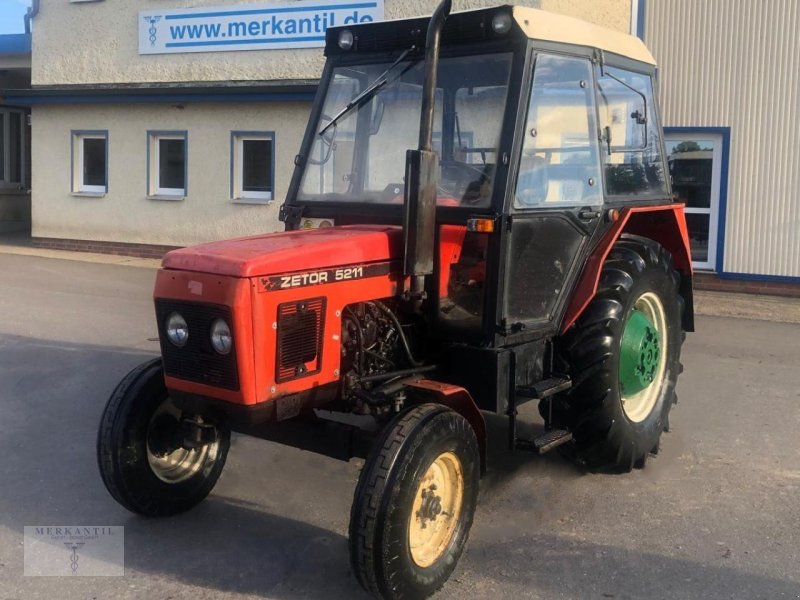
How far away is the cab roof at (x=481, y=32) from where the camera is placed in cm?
414

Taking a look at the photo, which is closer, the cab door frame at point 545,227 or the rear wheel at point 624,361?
the cab door frame at point 545,227

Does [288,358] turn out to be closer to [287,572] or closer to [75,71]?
[287,572]

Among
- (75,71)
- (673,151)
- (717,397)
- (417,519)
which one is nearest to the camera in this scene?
(417,519)

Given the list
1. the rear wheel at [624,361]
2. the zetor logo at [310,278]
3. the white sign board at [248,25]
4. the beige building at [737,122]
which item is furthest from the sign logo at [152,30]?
the zetor logo at [310,278]

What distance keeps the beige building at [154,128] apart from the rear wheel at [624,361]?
28.5ft

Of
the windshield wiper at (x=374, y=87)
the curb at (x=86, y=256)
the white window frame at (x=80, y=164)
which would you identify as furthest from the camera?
the white window frame at (x=80, y=164)

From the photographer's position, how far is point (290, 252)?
12.1ft

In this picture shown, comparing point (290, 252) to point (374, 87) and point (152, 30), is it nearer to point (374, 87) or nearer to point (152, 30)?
point (374, 87)

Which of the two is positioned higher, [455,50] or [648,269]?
[455,50]

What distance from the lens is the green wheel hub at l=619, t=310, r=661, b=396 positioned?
4824mm

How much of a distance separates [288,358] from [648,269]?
2287 millimetres

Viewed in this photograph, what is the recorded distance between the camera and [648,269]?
16.3 ft

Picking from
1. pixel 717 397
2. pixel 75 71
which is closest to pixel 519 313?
pixel 717 397

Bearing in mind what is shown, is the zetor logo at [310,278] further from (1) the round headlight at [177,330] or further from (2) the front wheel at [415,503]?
(2) the front wheel at [415,503]
